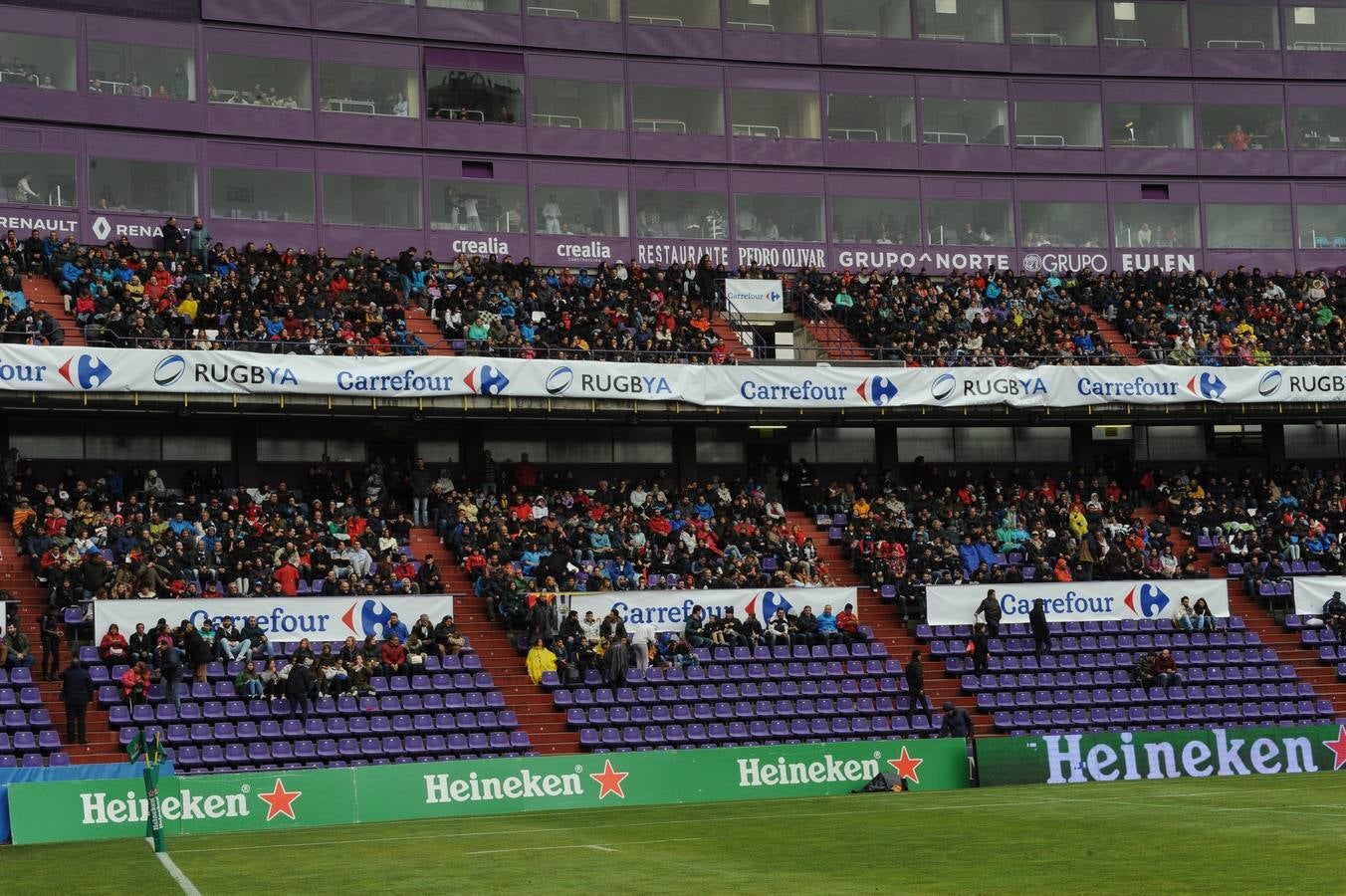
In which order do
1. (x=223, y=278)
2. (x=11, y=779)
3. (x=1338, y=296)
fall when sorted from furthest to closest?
(x=1338, y=296), (x=223, y=278), (x=11, y=779)

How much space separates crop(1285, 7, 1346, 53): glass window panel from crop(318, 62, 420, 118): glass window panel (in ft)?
91.5

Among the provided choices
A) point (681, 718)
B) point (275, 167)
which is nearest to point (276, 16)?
point (275, 167)

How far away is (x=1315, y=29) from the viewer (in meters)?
57.3

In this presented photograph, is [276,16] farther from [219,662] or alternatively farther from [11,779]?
[11,779]

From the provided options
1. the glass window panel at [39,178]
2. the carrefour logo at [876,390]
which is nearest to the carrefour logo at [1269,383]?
the carrefour logo at [876,390]

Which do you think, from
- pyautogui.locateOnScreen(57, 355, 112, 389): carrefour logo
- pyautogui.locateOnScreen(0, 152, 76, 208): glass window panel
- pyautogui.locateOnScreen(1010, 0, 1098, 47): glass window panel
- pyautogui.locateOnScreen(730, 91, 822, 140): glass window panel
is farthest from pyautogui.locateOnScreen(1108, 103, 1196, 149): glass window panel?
pyautogui.locateOnScreen(57, 355, 112, 389): carrefour logo

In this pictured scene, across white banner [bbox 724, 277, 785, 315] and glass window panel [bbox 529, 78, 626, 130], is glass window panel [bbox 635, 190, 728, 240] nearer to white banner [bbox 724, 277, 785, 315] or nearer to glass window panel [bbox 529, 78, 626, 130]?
glass window panel [bbox 529, 78, 626, 130]

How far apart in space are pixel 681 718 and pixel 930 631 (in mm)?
7477

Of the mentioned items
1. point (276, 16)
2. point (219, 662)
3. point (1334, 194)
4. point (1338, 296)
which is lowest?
point (219, 662)

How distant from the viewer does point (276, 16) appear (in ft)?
162

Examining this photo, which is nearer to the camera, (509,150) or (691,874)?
(691,874)

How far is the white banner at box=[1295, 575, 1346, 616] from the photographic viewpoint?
142 ft

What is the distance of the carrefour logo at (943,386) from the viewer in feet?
152

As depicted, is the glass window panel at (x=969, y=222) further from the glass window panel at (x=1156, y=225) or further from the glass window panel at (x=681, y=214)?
the glass window panel at (x=681, y=214)
